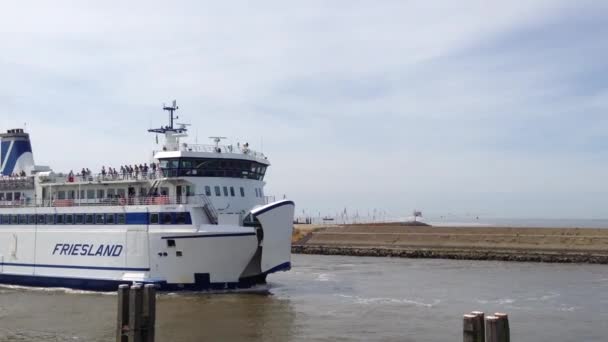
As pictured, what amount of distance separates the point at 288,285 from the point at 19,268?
1388cm

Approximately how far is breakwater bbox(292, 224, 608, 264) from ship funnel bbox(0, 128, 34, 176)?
28550 mm

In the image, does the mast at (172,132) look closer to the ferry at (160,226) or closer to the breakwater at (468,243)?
the ferry at (160,226)

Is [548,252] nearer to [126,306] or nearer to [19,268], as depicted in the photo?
[19,268]

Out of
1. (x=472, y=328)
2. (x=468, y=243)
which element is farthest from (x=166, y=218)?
(x=468, y=243)

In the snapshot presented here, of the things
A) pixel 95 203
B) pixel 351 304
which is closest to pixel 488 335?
pixel 351 304

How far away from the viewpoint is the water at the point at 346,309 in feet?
70.7

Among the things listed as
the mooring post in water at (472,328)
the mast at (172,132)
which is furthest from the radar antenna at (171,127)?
the mooring post in water at (472,328)

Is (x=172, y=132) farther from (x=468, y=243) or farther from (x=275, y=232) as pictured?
(x=468, y=243)

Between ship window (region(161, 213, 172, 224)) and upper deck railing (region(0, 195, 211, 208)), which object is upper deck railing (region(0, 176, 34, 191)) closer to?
upper deck railing (region(0, 195, 211, 208))

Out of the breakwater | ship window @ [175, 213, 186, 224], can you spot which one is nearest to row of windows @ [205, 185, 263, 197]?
ship window @ [175, 213, 186, 224]

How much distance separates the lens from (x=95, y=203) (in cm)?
3231

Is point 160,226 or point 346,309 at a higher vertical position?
point 160,226

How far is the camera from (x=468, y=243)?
56.1 metres

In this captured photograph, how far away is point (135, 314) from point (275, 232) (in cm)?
1374
